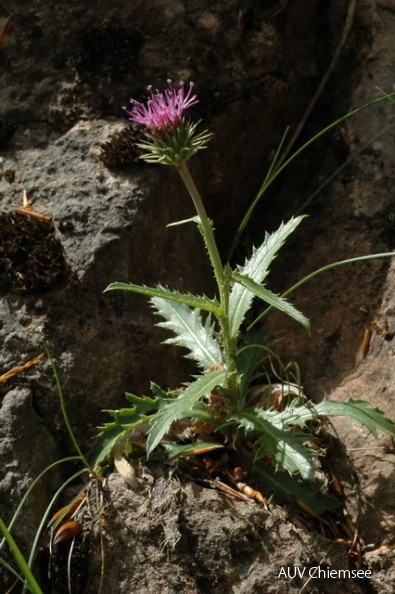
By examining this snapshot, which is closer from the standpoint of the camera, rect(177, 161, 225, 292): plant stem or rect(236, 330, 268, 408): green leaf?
rect(177, 161, 225, 292): plant stem

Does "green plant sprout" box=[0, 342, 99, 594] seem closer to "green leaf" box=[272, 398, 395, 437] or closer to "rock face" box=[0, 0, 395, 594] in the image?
"rock face" box=[0, 0, 395, 594]

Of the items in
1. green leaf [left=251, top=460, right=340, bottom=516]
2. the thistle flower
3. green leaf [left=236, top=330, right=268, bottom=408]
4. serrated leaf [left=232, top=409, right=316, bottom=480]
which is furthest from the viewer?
green leaf [left=236, top=330, right=268, bottom=408]

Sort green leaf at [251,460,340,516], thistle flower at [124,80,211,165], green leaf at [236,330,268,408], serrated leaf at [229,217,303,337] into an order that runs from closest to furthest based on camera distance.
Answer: thistle flower at [124,80,211,165] → green leaf at [251,460,340,516] → serrated leaf at [229,217,303,337] → green leaf at [236,330,268,408]

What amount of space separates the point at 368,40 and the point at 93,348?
2.60m

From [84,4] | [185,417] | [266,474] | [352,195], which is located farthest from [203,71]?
[266,474]

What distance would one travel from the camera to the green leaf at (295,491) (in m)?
3.22

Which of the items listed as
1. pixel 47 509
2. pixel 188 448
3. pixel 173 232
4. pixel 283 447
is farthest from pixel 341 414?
pixel 173 232

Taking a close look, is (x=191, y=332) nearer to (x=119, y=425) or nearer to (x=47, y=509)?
(x=119, y=425)

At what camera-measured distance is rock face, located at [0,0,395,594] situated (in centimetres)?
315

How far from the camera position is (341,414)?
3234mm

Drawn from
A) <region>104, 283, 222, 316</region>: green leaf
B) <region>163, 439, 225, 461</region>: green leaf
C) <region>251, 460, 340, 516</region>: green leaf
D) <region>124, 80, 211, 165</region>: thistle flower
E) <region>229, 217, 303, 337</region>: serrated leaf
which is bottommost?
<region>251, 460, 340, 516</region>: green leaf

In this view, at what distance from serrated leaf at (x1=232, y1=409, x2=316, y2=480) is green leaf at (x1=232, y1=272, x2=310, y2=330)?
0.59 metres

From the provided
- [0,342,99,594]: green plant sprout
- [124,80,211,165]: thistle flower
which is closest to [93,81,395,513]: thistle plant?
[124,80,211,165]: thistle flower

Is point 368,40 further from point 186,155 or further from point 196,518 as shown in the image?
point 196,518
